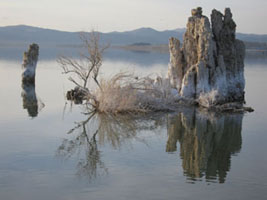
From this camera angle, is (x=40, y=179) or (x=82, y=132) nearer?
(x=40, y=179)

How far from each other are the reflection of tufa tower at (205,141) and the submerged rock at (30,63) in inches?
510

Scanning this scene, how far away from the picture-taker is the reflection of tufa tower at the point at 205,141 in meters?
10.6

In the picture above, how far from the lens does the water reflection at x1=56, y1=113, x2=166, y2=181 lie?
1042 cm

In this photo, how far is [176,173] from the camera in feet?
32.6

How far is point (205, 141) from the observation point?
535 inches

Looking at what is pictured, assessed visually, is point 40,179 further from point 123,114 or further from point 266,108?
point 266,108

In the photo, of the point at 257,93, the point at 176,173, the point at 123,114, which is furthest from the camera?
the point at 257,93

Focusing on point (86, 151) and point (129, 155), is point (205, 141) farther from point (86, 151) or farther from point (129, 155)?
point (86, 151)

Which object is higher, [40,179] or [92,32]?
[92,32]

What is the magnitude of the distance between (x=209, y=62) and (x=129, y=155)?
31.8 feet

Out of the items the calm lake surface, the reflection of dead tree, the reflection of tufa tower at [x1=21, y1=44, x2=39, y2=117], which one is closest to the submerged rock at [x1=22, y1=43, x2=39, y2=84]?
the reflection of tufa tower at [x1=21, y1=44, x2=39, y2=117]

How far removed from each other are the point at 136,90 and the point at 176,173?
8.06m

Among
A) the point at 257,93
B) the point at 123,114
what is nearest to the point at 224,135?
the point at 123,114

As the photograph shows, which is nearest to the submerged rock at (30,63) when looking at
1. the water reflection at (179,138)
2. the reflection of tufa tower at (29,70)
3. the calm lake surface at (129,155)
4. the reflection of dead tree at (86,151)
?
the reflection of tufa tower at (29,70)
